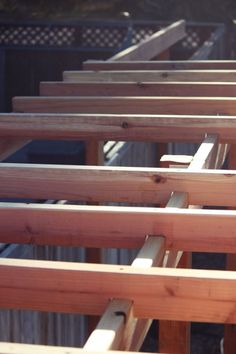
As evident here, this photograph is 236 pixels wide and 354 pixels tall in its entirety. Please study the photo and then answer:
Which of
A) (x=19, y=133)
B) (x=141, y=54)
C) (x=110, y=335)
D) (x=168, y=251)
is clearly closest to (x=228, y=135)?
(x=19, y=133)

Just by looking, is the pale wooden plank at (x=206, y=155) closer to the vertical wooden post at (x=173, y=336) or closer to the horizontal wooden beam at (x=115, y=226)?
the vertical wooden post at (x=173, y=336)

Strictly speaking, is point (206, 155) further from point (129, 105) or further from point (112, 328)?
point (112, 328)

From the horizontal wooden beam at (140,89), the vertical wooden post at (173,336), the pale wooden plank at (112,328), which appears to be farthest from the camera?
the horizontal wooden beam at (140,89)

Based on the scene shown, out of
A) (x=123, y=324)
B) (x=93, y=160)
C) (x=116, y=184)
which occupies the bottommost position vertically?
(x=93, y=160)

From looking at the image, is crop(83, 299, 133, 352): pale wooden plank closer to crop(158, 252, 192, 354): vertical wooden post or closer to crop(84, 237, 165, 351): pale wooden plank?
crop(84, 237, 165, 351): pale wooden plank

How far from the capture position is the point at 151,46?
9.51 m

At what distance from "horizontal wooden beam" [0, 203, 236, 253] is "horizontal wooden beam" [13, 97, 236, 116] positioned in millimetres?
2157

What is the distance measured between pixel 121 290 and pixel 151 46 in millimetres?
6924

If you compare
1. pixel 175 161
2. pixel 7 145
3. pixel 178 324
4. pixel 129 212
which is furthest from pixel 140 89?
pixel 129 212

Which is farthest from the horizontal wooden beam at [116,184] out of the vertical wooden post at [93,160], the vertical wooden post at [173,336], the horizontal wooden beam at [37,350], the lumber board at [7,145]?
the vertical wooden post at [93,160]

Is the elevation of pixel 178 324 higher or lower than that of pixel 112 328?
lower

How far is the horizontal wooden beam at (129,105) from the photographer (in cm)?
548

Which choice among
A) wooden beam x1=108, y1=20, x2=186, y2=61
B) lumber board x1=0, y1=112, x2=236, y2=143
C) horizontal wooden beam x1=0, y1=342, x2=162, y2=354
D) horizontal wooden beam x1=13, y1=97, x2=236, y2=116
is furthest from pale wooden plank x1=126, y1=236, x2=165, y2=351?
wooden beam x1=108, y1=20, x2=186, y2=61

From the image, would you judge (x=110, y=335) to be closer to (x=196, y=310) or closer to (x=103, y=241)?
(x=196, y=310)
